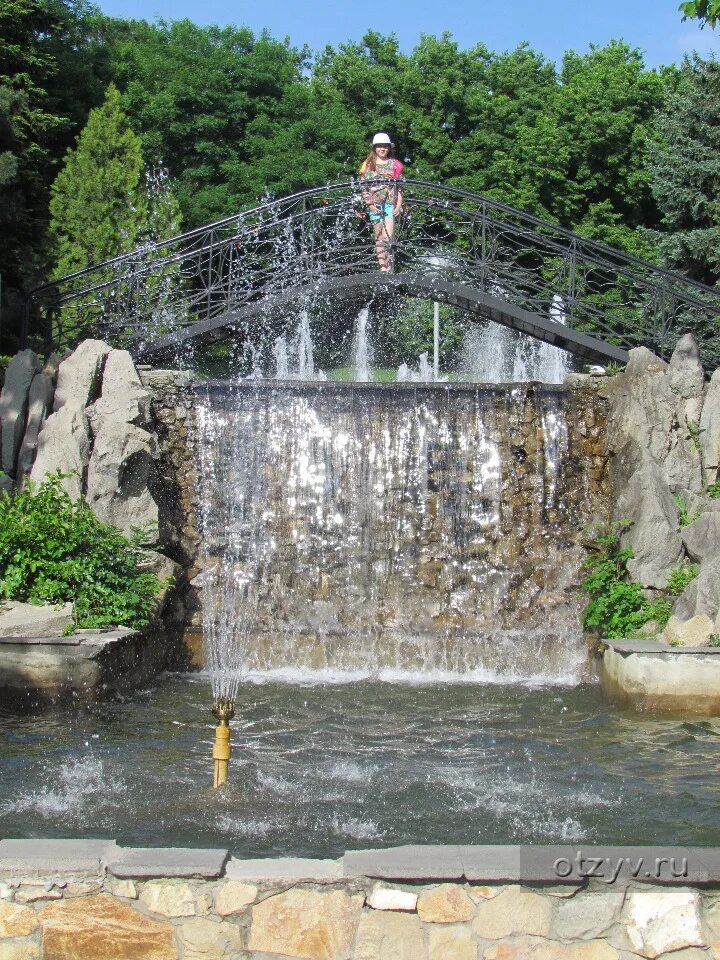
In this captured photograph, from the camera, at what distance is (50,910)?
380cm

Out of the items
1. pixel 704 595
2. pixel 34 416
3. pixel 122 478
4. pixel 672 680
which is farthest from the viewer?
pixel 34 416

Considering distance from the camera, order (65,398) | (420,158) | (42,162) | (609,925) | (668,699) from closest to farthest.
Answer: (609,925)
(668,699)
(65,398)
(42,162)
(420,158)

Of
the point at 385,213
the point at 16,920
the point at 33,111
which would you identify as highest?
the point at 33,111

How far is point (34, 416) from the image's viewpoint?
10.9 meters

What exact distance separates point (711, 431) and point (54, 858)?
804 centimetres

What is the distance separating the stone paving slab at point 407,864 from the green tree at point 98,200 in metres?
17.6

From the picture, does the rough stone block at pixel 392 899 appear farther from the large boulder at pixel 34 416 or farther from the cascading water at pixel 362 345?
the cascading water at pixel 362 345

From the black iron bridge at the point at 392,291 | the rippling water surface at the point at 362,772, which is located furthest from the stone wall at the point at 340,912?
the black iron bridge at the point at 392,291

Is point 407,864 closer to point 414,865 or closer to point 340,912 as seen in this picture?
point 414,865

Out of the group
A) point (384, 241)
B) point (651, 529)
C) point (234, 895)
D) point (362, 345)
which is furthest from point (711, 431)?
point (362, 345)

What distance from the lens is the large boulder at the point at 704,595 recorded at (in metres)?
8.61

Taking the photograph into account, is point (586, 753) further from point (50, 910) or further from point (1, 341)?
point (1, 341)

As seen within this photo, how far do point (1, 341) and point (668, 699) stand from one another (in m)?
11.8

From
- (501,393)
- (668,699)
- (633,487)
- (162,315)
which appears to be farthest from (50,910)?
(162,315)
